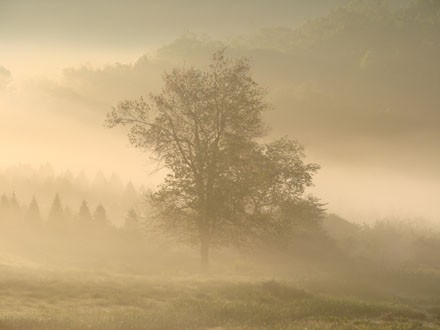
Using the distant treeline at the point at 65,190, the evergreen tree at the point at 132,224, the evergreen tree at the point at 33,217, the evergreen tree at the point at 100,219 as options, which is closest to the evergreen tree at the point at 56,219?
the evergreen tree at the point at 33,217

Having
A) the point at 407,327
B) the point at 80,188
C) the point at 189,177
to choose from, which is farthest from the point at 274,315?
the point at 80,188

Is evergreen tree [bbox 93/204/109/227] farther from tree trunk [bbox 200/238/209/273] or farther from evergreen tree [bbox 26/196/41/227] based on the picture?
tree trunk [bbox 200/238/209/273]

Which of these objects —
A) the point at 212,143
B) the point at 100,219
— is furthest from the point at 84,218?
the point at 212,143

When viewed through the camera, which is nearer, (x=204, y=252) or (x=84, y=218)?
(x=204, y=252)

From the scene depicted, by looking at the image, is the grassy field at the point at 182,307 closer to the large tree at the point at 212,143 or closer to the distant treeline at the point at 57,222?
the large tree at the point at 212,143

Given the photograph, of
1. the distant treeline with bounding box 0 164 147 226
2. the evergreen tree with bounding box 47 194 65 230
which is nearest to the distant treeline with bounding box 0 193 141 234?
the evergreen tree with bounding box 47 194 65 230

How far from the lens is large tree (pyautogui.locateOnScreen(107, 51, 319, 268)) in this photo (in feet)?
126

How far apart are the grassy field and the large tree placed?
664 centimetres

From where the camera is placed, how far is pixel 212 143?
127ft

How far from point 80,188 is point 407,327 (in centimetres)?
16544

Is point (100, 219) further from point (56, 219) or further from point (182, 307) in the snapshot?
point (182, 307)

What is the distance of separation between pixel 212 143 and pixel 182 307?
52.2ft

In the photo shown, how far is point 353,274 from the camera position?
5144 centimetres

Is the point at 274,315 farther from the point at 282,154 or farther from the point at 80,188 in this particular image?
the point at 80,188
